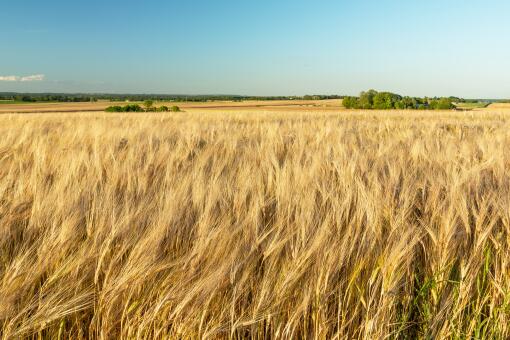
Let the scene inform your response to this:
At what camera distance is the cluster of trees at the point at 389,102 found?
4906cm

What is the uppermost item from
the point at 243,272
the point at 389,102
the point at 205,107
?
the point at 243,272

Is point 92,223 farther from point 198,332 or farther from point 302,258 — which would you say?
point 302,258

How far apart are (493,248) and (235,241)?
33.6 inches

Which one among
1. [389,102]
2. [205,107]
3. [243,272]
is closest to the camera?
[243,272]

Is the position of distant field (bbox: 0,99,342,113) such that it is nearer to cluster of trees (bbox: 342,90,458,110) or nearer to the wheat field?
cluster of trees (bbox: 342,90,458,110)

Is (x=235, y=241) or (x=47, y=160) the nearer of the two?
(x=235, y=241)

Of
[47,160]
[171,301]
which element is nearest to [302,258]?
[171,301]

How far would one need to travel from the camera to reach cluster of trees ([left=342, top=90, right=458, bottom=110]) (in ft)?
161

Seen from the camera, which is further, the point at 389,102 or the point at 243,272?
the point at 389,102

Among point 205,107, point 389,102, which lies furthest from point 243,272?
point 205,107

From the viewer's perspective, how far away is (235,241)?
104 cm

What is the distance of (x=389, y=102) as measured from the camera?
48.8 m

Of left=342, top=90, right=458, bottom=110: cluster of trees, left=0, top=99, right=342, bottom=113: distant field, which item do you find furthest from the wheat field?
left=342, top=90, right=458, bottom=110: cluster of trees

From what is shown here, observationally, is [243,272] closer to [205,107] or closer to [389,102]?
[389,102]
